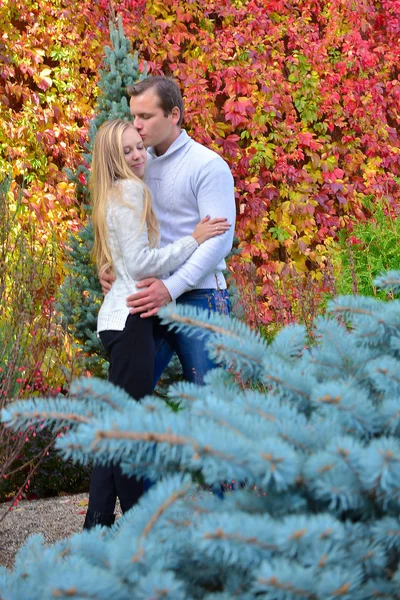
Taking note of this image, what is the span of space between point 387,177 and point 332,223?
831 mm

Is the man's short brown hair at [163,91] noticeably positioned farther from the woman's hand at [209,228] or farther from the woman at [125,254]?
the woman's hand at [209,228]

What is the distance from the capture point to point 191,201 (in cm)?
307

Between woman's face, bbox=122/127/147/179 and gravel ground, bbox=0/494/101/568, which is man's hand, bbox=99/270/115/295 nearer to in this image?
woman's face, bbox=122/127/147/179

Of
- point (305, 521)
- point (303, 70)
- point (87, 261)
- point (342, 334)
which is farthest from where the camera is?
point (303, 70)

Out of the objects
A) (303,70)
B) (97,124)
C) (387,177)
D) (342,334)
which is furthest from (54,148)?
(342,334)

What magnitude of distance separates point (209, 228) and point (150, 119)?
19.7 inches

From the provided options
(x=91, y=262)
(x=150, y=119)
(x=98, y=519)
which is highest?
(x=150, y=119)

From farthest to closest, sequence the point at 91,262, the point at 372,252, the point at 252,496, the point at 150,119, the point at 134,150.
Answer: the point at 372,252, the point at 91,262, the point at 150,119, the point at 134,150, the point at 252,496

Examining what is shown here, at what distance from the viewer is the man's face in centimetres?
304

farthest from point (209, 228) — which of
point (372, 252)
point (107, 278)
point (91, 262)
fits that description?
point (372, 252)

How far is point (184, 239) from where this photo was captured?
114 inches

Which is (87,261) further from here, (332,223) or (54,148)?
(332,223)

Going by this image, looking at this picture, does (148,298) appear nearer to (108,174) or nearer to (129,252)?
(129,252)

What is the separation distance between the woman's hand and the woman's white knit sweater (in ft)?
0.09
